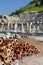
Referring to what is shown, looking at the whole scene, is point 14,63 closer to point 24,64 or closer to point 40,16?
point 24,64

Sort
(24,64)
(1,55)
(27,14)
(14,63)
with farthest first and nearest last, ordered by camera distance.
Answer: (27,14)
(24,64)
(14,63)
(1,55)

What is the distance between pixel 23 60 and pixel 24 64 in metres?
0.65

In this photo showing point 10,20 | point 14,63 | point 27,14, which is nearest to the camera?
point 14,63

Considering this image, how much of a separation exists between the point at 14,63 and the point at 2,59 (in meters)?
1.96

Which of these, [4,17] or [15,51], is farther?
[4,17]

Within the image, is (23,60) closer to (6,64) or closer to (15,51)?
(15,51)

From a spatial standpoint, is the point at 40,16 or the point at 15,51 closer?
the point at 15,51

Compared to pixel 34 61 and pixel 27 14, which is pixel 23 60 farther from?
pixel 27 14

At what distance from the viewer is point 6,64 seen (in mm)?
9289

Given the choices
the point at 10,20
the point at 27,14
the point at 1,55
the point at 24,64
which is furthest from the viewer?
the point at 27,14

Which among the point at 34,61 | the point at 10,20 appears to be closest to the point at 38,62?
the point at 34,61

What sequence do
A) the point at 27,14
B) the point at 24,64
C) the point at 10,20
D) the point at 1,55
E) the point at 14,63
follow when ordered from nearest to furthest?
1. the point at 1,55
2. the point at 14,63
3. the point at 24,64
4. the point at 10,20
5. the point at 27,14

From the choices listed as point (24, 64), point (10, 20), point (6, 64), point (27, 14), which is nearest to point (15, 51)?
point (24, 64)

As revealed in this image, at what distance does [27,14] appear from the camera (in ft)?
220
